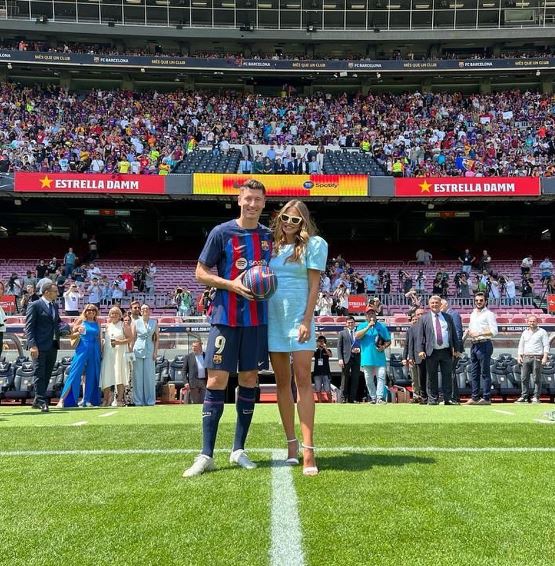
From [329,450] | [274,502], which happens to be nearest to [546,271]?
[329,450]

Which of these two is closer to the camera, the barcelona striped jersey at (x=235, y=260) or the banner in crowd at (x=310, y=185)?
the barcelona striped jersey at (x=235, y=260)

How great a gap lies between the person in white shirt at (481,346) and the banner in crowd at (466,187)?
16569 mm

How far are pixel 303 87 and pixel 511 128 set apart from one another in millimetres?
13990

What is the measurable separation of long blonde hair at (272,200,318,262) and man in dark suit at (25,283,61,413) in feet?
20.3

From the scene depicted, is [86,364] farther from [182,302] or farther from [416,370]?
[182,302]

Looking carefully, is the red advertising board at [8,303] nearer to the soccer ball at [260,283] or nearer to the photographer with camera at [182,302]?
the photographer with camera at [182,302]

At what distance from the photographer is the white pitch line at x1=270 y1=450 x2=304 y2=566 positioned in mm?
2391

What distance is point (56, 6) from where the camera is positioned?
130 ft

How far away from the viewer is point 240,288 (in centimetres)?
389

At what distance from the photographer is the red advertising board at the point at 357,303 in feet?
68.9

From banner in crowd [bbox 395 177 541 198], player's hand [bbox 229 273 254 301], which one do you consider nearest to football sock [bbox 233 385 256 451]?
player's hand [bbox 229 273 254 301]

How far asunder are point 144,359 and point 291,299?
301 inches

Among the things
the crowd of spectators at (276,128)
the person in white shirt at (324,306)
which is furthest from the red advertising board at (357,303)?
the crowd of spectators at (276,128)

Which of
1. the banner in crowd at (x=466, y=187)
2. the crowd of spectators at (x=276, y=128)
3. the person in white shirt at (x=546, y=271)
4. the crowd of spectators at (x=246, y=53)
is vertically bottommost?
the person in white shirt at (x=546, y=271)
